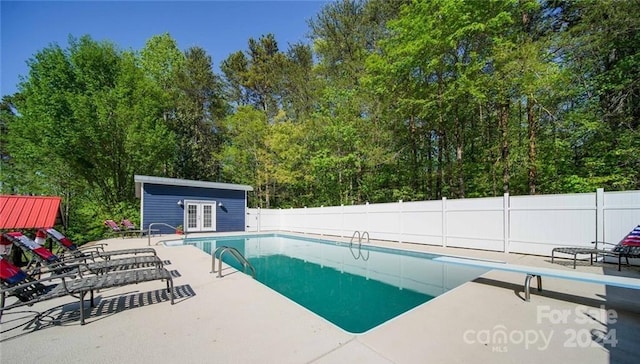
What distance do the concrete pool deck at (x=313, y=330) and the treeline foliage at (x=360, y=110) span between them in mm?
9393

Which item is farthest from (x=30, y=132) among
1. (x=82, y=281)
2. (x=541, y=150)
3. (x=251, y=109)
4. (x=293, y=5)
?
(x=541, y=150)

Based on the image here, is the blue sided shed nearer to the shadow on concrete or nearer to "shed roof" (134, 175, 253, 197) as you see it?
"shed roof" (134, 175, 253, 197)

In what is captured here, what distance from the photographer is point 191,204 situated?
1552 cm

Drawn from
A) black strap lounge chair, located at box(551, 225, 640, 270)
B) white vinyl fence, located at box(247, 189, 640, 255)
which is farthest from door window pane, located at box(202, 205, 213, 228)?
black strap lounge chair, located at box(551, 225, 640, 270)

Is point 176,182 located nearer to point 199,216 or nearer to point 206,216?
point 199,216

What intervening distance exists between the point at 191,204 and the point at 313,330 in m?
14.4

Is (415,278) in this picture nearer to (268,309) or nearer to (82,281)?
(268,309)

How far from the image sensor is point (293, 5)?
49.4ft

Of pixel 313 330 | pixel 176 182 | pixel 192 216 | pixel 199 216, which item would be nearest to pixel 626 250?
pixel 313 330

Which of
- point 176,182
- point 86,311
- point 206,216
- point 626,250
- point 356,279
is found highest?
point 176,182

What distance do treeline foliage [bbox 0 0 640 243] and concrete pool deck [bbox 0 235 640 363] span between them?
9393 millimetres

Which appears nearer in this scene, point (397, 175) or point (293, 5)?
point (293, 5)

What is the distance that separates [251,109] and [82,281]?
19379 mm

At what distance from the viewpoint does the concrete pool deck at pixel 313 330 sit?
2520 mm
